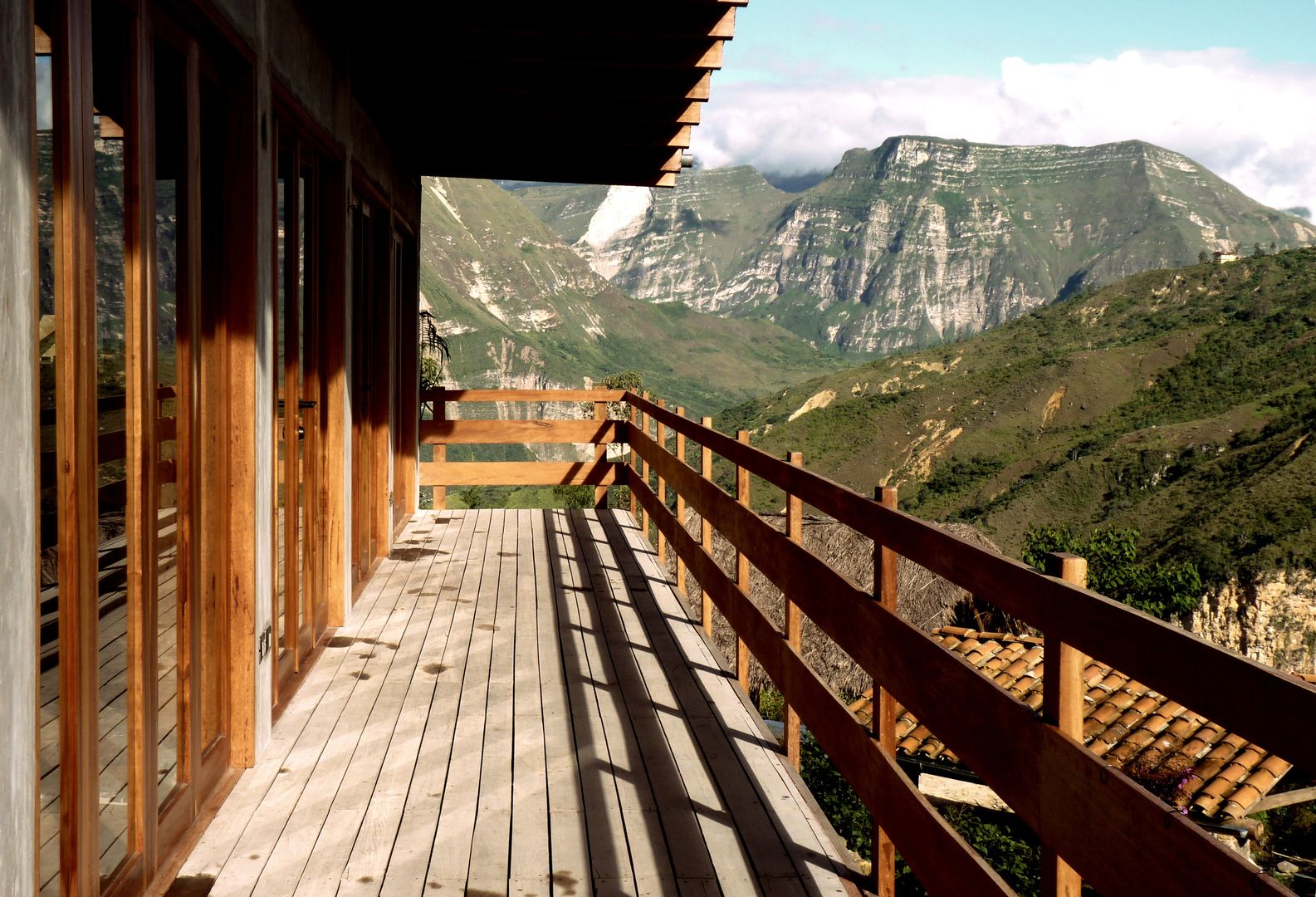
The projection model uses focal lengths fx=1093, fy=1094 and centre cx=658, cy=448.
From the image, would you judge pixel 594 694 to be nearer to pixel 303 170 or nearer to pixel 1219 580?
pixel 303 170

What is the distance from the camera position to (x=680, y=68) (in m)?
4.88

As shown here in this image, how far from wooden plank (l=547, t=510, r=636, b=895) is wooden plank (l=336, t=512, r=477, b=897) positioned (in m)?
0.49

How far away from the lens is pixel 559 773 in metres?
3.26

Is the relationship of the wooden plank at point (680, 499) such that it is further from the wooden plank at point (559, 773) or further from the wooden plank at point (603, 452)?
the wooden plank at point (603, 452)

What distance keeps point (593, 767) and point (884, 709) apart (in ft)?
3.76

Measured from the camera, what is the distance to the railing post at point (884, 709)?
246 cm

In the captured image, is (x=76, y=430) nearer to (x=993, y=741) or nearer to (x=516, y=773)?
(x=993, y=741)

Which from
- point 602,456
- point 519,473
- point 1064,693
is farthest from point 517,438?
point 1064,693

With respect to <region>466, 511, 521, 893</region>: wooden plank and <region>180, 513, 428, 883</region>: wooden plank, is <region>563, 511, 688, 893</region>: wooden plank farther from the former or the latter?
<region>180, 513, 428, 883</region>: wooden plank

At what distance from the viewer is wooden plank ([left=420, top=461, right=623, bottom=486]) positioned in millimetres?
8742

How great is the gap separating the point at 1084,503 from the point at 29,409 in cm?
5680

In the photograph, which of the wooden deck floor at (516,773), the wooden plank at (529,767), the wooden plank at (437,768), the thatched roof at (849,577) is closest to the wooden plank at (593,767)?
the wooden deck floor at (516,773)

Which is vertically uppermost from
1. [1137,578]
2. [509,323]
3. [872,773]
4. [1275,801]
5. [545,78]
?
[509,323]

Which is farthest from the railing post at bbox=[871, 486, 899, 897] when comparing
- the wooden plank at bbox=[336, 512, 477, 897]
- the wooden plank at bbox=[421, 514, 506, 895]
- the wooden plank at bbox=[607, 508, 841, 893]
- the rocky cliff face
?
the rocky cliff face
